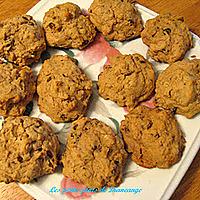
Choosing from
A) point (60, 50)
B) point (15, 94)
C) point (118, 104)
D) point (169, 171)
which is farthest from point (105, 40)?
point (169, 171)

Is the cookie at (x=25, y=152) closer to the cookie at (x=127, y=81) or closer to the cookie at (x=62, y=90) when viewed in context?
the cookie at (x=62, y=90)

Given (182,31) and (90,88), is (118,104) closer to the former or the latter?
(90,88)

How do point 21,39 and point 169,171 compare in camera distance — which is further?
point 21,39

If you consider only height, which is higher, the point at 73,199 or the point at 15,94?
the point at 15,94

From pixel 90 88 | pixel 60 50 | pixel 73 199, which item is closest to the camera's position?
pixel 73 199

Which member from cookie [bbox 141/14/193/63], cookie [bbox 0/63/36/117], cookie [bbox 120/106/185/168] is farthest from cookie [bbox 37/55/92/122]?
cookie [bbox 141/14/193/63]

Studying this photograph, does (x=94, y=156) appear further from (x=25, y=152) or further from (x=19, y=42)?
(x=19, y=42)

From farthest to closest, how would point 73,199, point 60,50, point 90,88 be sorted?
point 60,50, point 90,88, point 73,199
